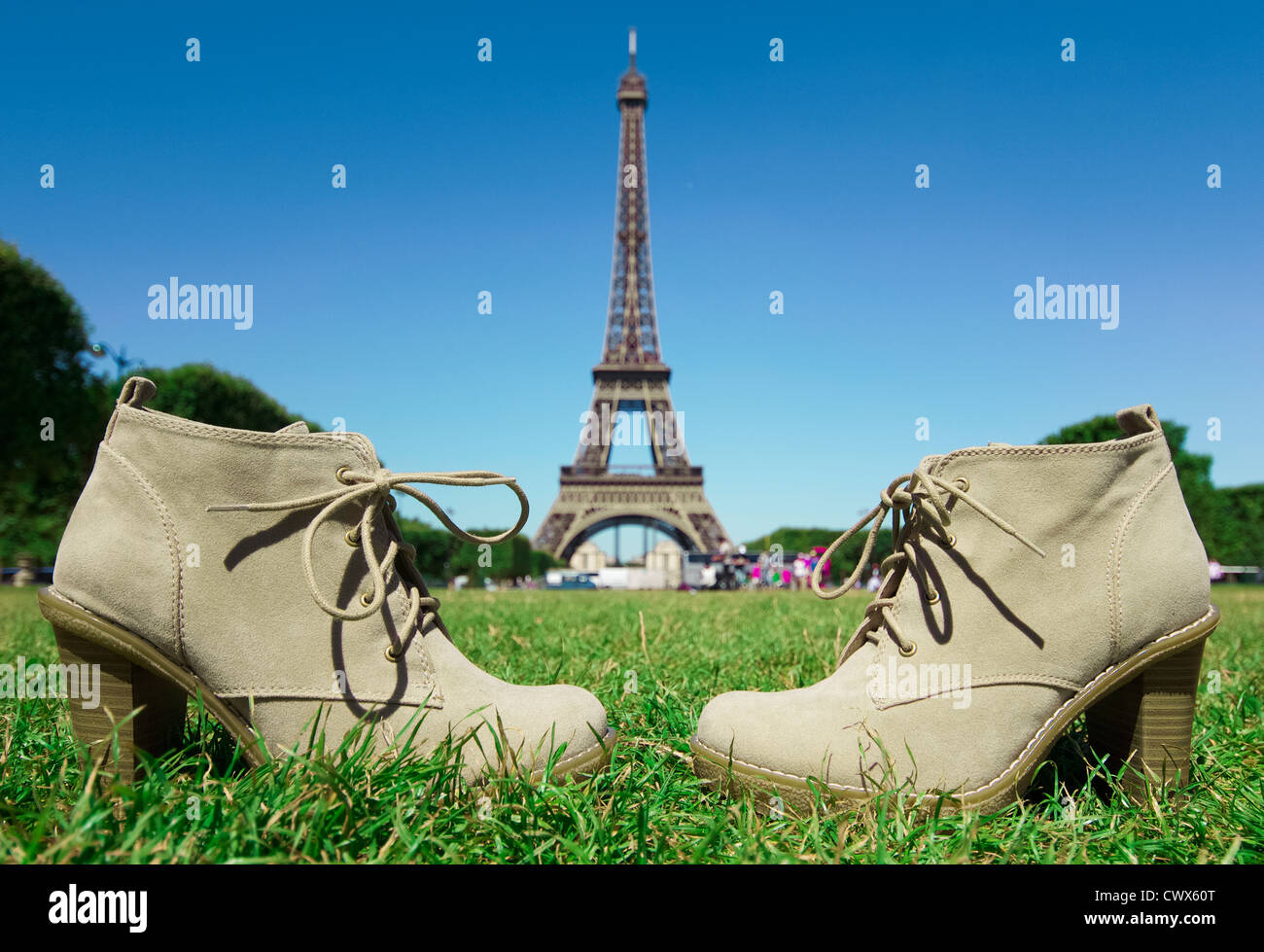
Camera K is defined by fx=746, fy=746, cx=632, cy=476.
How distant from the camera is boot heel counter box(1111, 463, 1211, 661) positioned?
61.4 inches

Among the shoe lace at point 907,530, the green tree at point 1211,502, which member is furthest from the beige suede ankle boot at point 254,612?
the green tree at point 1211,502

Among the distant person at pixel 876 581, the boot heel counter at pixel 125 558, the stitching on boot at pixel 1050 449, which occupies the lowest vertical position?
the distant person at pixel 876 581

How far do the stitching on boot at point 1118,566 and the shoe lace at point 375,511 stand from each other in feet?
4.06

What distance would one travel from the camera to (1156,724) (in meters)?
1.57

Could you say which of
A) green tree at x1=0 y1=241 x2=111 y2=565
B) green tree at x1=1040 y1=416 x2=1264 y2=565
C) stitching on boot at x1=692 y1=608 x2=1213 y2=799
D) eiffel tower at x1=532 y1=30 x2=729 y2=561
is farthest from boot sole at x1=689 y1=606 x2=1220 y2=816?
eiffel tower at x1=532 y1=30 x2=729 y2=561

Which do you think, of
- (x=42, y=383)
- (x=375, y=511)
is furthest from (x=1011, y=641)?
(x=42, y=383)

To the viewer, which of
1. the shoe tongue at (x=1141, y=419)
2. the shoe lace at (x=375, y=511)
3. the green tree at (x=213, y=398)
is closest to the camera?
the shoe lace at (x=375, y=511)

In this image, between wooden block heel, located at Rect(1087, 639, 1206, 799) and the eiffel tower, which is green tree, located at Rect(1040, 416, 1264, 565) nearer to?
the eiffel tower

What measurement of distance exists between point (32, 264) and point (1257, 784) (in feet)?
75.6

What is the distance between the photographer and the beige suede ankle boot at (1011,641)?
4.78 ft

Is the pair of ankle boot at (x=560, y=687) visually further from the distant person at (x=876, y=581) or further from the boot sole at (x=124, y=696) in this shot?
the distant person at (x=876, y=581)

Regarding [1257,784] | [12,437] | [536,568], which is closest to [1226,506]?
[536,568]

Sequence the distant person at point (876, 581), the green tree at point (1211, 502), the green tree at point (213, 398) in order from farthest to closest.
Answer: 1. the green tree at point (1211, 502)
2. the green tree at point (213, 398)
3. the distant person at point (876, 581)
